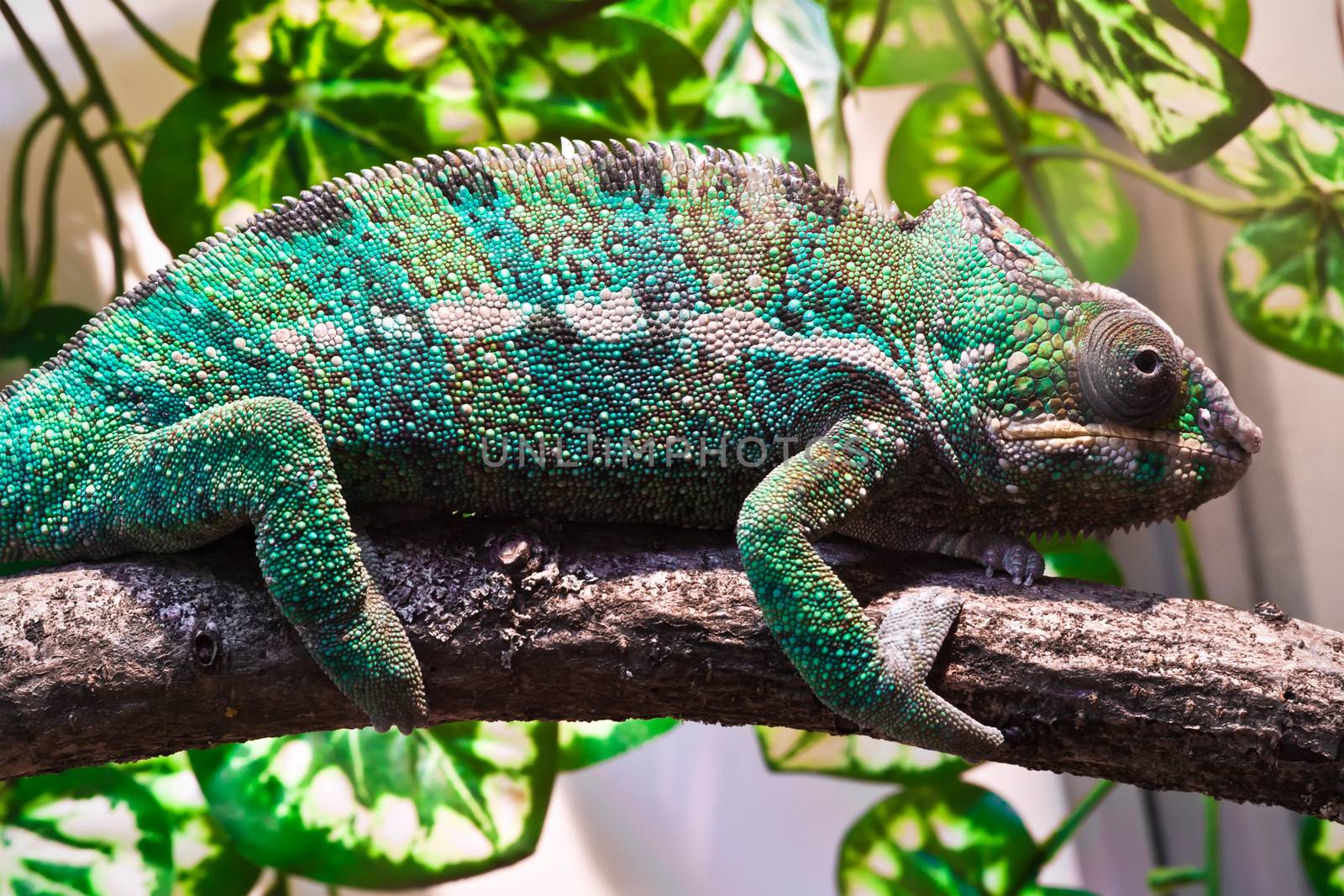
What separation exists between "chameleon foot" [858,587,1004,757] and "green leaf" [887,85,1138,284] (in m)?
1.84

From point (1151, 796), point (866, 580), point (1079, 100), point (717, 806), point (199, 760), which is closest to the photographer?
point (866, 580)

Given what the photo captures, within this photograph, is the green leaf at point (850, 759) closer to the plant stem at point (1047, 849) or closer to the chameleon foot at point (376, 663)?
the plant stem at point (1047, 849)

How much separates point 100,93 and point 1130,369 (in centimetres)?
267

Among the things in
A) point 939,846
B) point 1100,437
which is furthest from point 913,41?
point 939,846

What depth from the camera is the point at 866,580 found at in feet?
5.43

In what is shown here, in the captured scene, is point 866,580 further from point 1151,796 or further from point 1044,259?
point 1151,796

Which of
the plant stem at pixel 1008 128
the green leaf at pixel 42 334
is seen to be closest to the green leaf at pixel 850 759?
the plant stem at pixel 1008 128

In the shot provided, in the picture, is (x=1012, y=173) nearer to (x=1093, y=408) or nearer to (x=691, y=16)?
(x=691, y=16)

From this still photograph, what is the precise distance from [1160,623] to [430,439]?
45.0 inches

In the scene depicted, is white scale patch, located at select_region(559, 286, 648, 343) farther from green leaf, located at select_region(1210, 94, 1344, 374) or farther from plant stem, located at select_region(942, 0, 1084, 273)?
green leaf, located at select_region(1210, 94, 1344, 374)

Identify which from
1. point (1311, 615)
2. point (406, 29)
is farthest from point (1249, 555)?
point (406, 29)

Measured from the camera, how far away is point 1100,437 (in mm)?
1615

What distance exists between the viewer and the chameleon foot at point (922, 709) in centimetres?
147

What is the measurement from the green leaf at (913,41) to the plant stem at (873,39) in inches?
0.5
